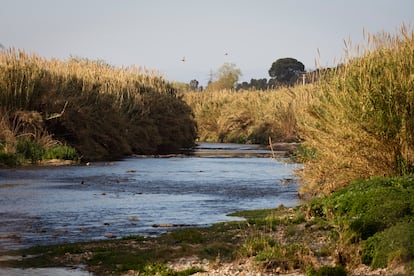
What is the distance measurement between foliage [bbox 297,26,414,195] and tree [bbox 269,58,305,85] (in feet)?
400

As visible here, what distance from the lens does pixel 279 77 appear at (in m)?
Result: 142

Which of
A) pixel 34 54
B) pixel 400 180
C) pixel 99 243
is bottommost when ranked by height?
pixel 99 243

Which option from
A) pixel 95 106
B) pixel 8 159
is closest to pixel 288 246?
pixel 8 159

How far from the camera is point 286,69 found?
143 m

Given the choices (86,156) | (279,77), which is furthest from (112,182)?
(279,77)

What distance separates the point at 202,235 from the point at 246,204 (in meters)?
5.82

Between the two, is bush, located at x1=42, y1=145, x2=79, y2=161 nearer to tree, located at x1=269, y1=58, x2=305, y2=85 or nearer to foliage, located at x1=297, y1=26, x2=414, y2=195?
foliage, located at x1=297, y1=26, x2=414, y2=195

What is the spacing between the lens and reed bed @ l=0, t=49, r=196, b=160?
3281 cm

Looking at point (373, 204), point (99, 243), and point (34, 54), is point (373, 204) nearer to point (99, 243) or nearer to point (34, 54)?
point (99, 243)

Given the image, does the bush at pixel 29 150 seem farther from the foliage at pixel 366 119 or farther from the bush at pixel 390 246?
the bush at pixel 390 246

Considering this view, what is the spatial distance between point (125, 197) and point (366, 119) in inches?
277

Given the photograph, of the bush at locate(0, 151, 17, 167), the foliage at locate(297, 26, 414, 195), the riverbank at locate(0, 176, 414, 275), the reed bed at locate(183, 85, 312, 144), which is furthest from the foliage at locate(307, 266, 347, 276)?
the reed bed at locate(183, 85, 312, 144)

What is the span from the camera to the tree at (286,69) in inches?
5536

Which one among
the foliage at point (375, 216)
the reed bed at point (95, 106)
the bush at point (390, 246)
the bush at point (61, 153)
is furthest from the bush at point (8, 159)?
the bush at point (390, 246)
